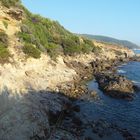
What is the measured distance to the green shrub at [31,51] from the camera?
55.4m

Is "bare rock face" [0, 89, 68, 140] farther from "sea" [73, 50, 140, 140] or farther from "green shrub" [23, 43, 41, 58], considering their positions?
"green shrub" [23, 43, 41, 58]

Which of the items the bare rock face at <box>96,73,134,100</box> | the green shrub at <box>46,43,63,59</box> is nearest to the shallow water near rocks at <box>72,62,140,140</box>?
the bare rock face at <box>96,73,134,100</box>

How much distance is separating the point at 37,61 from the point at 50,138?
25.6 m

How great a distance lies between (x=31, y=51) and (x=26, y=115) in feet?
77.6

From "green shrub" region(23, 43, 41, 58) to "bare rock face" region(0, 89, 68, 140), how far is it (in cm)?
1443

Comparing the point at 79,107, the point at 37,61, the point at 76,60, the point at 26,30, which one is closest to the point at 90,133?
the point at 79,107

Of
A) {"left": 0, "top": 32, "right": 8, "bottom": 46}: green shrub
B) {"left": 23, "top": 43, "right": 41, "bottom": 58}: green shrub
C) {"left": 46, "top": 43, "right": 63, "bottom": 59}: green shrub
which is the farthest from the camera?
{"left": 46, "top": 43, "right": 63, "bottom": 59}: green shrub

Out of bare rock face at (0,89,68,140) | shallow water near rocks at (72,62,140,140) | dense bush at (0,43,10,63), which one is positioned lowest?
shallow water near rocks at (72,62,140,140)

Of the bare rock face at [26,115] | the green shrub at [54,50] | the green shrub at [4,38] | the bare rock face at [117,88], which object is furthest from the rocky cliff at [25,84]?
the bare rock face at [117,88]

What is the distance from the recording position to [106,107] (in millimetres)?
46906

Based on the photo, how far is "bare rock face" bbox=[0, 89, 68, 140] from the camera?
30.7 metres

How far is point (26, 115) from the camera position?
34062 mm

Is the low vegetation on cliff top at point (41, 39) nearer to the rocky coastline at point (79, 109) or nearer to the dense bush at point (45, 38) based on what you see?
the dense bush at point (45, 38)

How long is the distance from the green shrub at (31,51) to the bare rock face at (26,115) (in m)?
14.4
